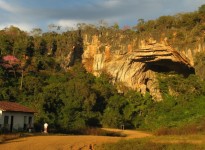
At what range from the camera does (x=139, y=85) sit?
43500 millimetres

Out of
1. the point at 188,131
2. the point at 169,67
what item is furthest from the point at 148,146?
the point at 169,67

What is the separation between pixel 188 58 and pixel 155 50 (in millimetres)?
3506

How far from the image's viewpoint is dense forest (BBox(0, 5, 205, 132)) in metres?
35.2

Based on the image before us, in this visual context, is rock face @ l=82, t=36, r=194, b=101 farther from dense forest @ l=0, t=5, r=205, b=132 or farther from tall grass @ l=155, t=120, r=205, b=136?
tall grass @ l=155, t=120, r=205, b=136

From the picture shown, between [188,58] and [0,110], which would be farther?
[188,58]

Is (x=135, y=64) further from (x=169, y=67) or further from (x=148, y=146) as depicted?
(x=148, y=146)

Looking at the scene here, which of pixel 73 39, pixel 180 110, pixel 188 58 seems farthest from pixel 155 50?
pixel 73 39

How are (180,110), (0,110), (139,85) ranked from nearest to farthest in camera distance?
(0,110)
(180,110)
(139,85)

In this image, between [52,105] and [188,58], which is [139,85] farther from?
[52,105]

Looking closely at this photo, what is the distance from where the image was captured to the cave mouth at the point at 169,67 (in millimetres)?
41156

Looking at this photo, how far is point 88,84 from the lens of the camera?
39.2m

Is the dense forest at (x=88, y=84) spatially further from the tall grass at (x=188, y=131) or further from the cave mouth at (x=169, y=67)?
the tall grass at (x=188, y=131)

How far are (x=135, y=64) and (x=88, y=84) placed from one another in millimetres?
6569

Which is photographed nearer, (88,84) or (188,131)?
A: (188,131)
